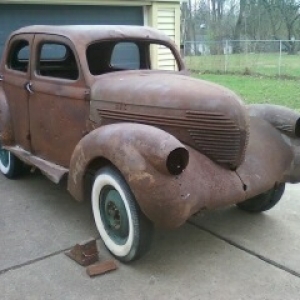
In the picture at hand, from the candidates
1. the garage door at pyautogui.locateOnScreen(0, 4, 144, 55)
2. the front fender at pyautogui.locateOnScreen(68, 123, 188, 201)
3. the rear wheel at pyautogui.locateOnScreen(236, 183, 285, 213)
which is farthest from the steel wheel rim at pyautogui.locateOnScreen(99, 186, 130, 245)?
the garage door at pyautogui.locateOnScreen(0, 4, 144, 55)

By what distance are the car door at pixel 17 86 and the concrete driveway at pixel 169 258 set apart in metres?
0.81

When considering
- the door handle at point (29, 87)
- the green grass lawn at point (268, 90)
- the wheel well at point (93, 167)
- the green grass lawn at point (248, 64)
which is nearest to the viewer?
the wheel well at point (93, 167)

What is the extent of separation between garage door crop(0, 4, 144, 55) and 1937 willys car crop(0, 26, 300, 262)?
10.4ft

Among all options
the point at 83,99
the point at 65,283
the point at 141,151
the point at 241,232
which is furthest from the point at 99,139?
the point at 241,232

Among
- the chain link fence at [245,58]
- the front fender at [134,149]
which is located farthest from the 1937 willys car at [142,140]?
the chain link fence at [245,58]

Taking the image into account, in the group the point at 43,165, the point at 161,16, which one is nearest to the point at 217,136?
the point at 43,165

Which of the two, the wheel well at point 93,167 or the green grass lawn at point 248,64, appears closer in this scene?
the wheel well at point 93,167

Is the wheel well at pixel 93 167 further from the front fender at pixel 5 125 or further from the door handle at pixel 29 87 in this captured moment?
the front fender at pixel 5 125

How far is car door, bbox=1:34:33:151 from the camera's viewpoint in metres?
4.98

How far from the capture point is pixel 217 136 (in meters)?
3.63

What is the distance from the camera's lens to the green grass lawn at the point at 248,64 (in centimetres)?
1900

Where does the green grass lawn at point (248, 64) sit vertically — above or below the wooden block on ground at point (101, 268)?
above

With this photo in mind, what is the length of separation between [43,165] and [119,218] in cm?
134

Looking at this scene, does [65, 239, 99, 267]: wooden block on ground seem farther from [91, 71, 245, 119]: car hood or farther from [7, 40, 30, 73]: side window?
[7, 40, 30, 73]: side window
